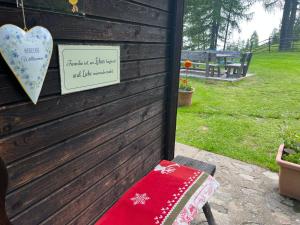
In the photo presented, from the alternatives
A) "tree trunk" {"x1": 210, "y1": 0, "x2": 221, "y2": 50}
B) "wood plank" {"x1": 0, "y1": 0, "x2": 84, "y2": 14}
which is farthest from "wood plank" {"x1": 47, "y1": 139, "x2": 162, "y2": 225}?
"tree trunk" {"x1": 210, "y1": 0, "x2": 221, "y2": 50}

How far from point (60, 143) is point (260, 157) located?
10.00 feet

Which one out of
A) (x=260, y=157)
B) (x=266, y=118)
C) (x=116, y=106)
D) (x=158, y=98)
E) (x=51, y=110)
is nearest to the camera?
(x=51, y=110)

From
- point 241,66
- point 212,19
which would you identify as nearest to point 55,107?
point 241,66

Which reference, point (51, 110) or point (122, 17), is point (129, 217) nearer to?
point (51, 110)

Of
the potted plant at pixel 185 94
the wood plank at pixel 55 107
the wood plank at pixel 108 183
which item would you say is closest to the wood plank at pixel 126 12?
the wood plank at pixel 55 107

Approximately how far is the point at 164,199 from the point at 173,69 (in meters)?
1.20

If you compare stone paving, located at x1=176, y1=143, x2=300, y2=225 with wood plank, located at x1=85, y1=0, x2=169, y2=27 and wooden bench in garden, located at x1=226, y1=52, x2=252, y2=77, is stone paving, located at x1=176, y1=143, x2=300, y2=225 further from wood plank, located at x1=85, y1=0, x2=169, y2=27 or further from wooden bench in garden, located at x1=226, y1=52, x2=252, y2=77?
wooden bench in garden, located at x1=226, y1=52, x2=252, y2=77

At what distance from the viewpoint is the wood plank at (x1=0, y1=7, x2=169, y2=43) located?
3.13 ft

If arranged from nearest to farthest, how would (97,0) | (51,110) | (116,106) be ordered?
(51,110) → (97,0) → (116,106)

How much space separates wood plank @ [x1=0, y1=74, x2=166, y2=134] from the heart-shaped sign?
2.7 inches

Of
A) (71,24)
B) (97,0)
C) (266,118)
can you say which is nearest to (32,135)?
(71,24)

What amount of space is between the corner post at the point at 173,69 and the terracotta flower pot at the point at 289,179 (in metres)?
1.13

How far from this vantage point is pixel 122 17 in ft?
5.10

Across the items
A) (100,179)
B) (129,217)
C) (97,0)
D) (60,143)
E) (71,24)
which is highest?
(97,0)
